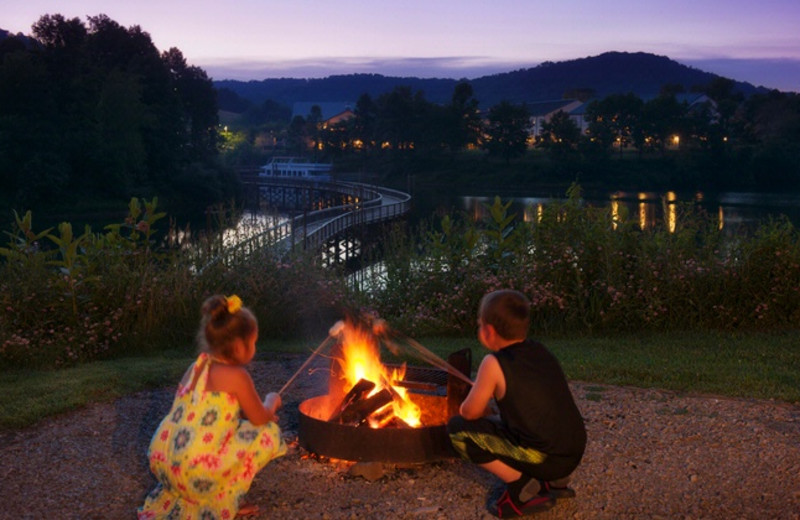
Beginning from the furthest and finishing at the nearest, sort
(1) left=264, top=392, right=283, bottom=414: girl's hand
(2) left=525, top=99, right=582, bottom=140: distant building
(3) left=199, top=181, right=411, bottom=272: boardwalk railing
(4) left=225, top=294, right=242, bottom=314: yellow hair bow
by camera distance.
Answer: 1. (2) left=525, top=99, right=582, bottom=140: distant building
2. (3) left=199, top=181, right=411, bottom=272: boardwalk railing
3. (1) left=264, top=392, right=283, bottom=414: girl's hand
4. (4) left=225, top=294, right=242, bottom=314: yellow hair bow

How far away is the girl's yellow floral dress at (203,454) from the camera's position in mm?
3695

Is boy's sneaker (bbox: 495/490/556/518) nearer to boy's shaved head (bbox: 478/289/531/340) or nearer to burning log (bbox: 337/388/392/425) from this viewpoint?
boy's shaved head (bbox: 478/289/531/340)

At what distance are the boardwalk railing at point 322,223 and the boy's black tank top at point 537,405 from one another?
245 inches

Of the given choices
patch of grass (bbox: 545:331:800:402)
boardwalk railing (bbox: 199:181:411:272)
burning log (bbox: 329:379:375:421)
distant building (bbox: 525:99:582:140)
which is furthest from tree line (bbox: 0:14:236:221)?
burning log (bbox: 329:379:375:421)

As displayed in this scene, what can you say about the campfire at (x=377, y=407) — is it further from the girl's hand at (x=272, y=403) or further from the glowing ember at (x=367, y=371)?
the girl's hand at (x=272, y=403)

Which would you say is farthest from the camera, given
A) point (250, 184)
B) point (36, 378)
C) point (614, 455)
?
point (250, 184)

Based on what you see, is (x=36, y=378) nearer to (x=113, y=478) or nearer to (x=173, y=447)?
(x=113, y=478)

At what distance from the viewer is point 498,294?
3934 millimetres

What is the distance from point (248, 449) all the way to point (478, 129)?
7771 cm

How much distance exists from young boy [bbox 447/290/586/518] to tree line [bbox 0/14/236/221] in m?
51.4

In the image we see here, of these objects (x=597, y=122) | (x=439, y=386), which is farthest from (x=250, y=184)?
(x=439, y=386)

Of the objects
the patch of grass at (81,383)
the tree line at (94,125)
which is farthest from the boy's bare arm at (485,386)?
the tree line at (94,125)

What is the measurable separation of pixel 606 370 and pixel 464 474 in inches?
104

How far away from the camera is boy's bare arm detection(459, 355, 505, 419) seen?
3936 mm
